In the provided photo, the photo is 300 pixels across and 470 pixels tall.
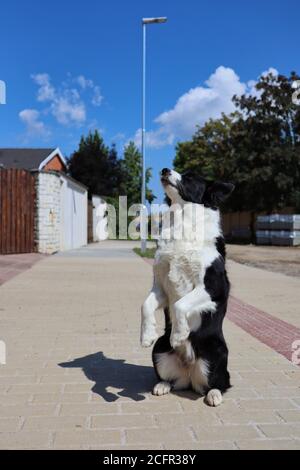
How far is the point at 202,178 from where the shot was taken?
3.91 meters

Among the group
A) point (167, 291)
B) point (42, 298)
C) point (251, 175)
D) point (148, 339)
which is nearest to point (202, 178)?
point (167, 291)

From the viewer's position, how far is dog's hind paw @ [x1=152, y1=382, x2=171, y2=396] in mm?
4230

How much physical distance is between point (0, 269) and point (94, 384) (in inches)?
420

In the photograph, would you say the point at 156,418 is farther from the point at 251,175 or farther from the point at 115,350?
the point at 251,175

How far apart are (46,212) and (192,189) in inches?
683

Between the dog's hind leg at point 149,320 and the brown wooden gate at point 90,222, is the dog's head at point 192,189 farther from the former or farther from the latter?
the brown wooden gate at point 90,222

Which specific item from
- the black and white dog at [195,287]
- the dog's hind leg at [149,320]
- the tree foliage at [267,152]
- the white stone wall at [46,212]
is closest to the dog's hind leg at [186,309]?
the black and white dog at [195,287]

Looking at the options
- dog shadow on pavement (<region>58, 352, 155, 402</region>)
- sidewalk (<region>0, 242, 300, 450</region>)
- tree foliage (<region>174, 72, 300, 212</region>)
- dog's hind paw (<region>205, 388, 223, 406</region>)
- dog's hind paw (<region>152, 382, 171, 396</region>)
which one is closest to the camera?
sidewalk (<region>0, 242, 300, 450</region>)

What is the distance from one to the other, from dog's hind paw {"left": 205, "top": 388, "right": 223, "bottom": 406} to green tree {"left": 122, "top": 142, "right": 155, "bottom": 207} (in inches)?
1738

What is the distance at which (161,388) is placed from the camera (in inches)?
167

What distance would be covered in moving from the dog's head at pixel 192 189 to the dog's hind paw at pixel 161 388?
1525 mm

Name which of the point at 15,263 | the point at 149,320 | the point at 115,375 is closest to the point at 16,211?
the point at 15,263

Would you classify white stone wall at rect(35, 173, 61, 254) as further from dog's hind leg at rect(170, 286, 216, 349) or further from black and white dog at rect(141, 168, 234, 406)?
dog's hind leg at rect(170, 286, 216, 349)

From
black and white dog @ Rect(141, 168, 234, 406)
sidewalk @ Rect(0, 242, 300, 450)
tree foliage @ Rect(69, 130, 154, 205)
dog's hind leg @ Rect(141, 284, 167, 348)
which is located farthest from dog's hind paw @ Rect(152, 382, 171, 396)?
tree foliage @ Rect(69, 130, 154, 205)
